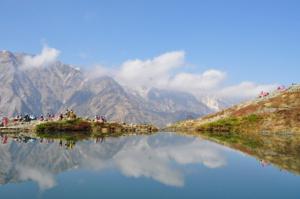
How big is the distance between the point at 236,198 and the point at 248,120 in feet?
412

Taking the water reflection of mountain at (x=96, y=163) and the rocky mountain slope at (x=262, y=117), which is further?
the rocky mountain slope at (x=262, y=117)

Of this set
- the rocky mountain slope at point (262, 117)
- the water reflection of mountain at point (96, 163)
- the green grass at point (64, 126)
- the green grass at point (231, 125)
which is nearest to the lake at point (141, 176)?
the water reflection of mountain at point (96, 163)

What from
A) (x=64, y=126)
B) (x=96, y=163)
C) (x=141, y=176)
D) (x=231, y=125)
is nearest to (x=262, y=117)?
(x=231, y=125)

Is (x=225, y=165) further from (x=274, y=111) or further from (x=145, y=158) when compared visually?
(x=274, y=111)

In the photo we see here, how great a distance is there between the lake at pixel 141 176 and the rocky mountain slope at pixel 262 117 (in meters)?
77.2

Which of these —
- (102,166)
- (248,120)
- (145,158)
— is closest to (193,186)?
(102,166)

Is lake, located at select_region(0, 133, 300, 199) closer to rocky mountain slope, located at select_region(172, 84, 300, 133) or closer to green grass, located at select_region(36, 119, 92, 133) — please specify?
green grass, located at select_region(36, 119, 92, 133)

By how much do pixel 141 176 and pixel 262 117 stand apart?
11519cm

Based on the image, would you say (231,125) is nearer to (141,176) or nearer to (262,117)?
(262,117)

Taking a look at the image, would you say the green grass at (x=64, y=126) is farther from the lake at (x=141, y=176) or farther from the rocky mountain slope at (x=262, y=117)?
the lake at (x=141, y=176)

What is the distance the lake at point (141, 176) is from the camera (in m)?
38.1

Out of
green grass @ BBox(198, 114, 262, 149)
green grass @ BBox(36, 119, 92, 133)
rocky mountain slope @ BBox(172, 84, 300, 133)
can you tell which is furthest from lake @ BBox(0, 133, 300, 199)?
green grass @ BBox(198, 114, 262, 149)

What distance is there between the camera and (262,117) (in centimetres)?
15638

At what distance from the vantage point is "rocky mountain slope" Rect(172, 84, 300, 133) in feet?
484
